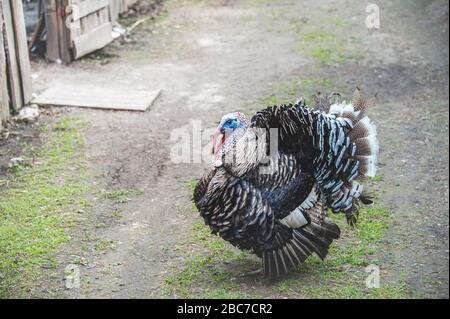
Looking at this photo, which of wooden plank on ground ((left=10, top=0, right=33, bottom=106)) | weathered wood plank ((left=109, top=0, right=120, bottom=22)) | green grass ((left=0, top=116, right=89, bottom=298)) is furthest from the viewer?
weathered wood plank ((left=109, top=0, right=120, bottom=22))

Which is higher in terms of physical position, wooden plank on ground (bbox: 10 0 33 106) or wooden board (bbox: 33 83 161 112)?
wooden plank on ground (bbox: 10 0 33 106)

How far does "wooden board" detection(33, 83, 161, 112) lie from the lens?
933cm

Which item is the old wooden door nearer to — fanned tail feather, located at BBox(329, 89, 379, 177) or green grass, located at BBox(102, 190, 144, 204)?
green grass, located at BBox(102, 190, 144, 204)

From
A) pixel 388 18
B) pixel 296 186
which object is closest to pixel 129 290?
pixel 296 186

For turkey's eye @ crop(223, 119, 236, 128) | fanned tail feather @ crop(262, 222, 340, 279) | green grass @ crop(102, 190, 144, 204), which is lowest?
green grass @ crop(102, 190, 144, 204)

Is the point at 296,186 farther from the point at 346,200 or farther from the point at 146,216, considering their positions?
the point at 146,216

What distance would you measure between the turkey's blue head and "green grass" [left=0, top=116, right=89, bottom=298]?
5.42 feet

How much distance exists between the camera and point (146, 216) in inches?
269

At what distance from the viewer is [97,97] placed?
31.4 ft

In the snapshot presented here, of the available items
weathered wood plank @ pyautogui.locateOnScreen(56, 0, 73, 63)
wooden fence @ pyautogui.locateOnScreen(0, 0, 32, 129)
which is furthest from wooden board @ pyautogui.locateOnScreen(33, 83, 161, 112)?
weathered wood plank @ pyautogui.locateOnScreen(56, 0, 73, 63)

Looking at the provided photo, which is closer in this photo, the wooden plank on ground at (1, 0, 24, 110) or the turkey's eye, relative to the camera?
the turkey's eye

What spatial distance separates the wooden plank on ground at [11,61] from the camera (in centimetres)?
879

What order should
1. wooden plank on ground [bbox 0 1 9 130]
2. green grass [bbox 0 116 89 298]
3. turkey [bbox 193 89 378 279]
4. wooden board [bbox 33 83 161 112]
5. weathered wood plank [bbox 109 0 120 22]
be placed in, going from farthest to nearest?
weathered wood plank [bbox 109 0 120 22] → wooden board [bbox 33 83 161 112] → wooden plank on ground [bbox 0 1 9 130] → green grass [bbox 0 116 89 298] → turkey [bbox 193 89 378 279]
